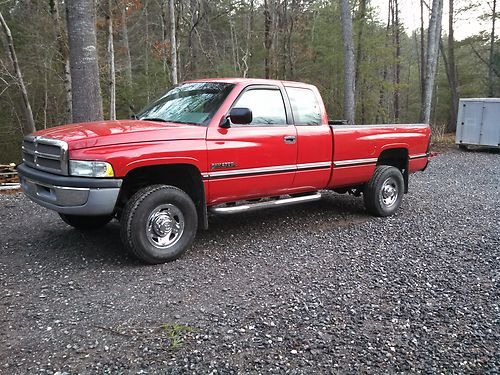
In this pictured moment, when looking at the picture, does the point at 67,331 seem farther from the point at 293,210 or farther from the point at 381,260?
the point at 293,210

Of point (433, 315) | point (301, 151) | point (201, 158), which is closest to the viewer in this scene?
point (433, 315)

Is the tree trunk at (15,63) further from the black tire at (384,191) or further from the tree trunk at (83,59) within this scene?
the black tire at (384,191)

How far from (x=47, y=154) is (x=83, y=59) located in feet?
12.9

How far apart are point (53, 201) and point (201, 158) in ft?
5.07

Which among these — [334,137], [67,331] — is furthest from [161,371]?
[334,137]

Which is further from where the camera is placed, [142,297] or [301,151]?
[301,151]

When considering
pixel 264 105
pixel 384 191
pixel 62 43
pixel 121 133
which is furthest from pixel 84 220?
pixel 62 43

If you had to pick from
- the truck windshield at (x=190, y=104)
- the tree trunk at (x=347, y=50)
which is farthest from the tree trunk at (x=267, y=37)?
the truck windshield at (x=190, y=104)

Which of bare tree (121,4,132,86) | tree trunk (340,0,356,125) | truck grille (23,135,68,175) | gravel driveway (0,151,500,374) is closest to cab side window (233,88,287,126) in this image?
gravel driveway (0,151,500,374)

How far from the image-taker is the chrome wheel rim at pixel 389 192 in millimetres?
6965

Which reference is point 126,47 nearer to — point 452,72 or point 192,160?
point 192,160

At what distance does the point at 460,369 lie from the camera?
2854mm

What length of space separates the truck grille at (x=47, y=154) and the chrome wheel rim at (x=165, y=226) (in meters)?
0.98

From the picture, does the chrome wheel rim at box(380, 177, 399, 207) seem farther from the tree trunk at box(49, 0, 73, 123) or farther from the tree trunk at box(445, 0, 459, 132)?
the tree trunk at box(445, 0, 459, 132)
